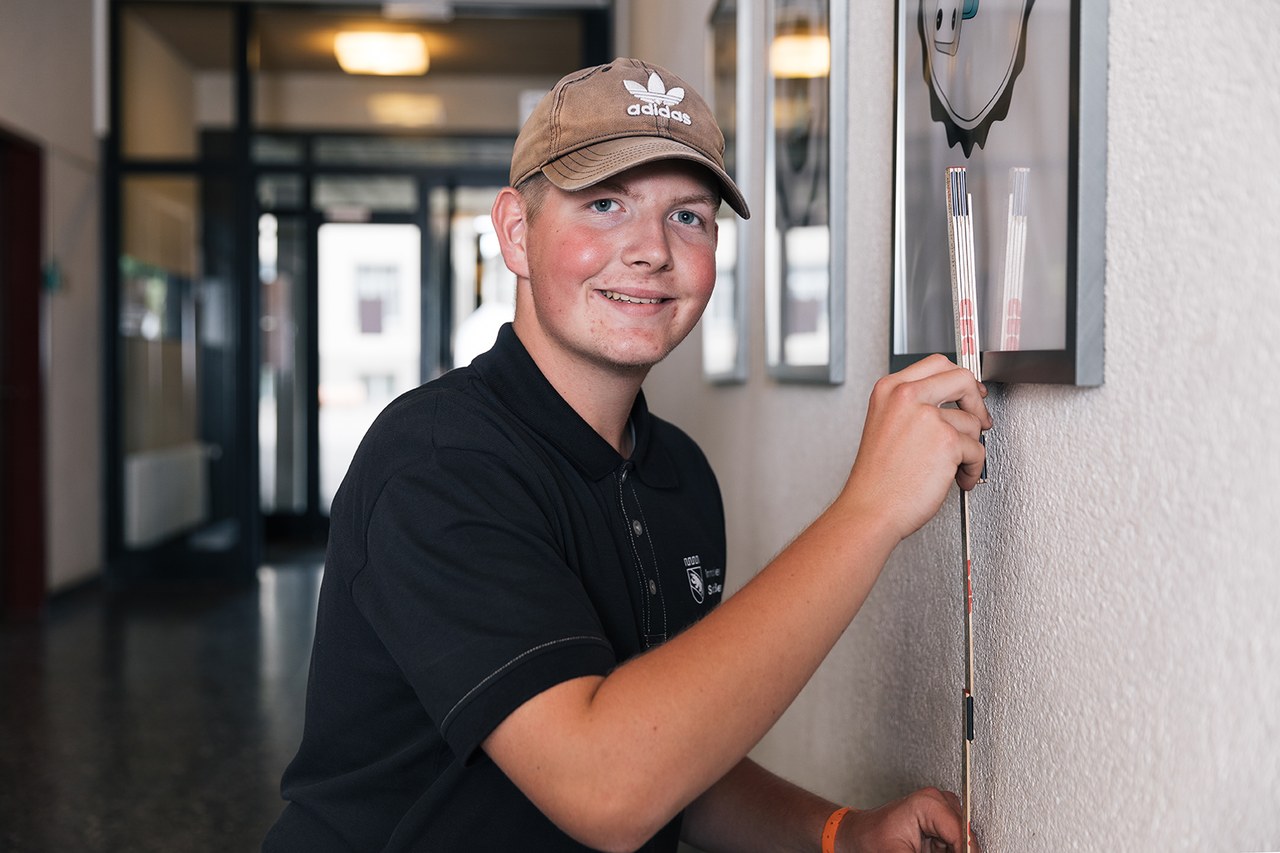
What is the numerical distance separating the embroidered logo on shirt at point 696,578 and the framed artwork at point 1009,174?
A: 34 centimetres

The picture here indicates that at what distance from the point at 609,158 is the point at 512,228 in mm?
235

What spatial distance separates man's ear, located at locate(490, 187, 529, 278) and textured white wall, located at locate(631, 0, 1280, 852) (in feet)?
1.83

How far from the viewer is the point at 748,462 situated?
8.52 ft

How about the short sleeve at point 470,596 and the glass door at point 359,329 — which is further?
the glass door at point 359,329

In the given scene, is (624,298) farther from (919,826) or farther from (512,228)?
(919,826)

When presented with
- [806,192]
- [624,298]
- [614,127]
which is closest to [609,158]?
[614,127]

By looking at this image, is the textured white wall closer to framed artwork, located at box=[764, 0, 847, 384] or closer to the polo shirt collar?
the polo shirt collar

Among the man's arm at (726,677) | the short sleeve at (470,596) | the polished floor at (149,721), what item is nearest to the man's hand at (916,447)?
the man's arm at (726,677)

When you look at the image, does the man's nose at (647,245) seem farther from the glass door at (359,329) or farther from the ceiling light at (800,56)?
the glass door at (359,329)

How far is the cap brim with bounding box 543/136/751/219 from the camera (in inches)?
45.1

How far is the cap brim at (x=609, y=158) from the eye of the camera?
1.15 metres

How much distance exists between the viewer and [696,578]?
1422mm

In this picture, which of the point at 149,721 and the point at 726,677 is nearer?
the point at 726,677

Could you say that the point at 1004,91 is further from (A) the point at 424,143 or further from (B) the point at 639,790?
(A) the point at 424,143
